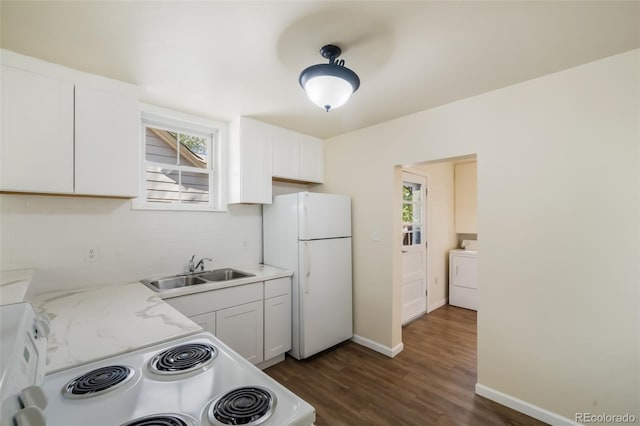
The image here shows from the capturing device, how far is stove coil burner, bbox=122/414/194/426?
0.79 metres

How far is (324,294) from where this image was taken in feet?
10.1

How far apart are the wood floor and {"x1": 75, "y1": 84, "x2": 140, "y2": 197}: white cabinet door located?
2.13 m

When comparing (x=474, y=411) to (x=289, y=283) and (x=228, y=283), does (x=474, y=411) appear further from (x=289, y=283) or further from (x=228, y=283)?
(x=228, y=283)

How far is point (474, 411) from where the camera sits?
7.07 ft

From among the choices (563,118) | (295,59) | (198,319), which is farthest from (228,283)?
(563,118)

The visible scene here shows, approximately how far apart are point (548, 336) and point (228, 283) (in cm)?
248

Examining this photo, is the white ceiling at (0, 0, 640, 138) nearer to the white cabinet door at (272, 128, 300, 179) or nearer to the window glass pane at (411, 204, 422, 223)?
the white cabinet door at (272, 128, 300, 179)

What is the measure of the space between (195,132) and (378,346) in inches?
119

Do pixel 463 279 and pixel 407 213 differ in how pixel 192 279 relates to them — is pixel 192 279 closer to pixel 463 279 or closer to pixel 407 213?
pixel 407 213

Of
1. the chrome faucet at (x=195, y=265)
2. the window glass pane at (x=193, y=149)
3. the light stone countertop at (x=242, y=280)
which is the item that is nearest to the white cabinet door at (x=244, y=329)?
the light stone countertop at (x=242, y=280)

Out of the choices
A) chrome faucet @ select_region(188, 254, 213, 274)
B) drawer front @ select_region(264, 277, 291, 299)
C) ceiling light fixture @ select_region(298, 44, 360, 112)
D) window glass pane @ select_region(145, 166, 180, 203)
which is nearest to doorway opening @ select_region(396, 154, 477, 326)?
drawer front @ select_region(264, 277, 291, 299)

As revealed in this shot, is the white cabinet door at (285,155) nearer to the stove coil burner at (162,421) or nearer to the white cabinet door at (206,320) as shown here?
the white cabinet door at (206,320)

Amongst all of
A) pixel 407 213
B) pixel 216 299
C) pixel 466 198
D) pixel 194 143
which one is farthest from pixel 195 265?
pixel 466 198

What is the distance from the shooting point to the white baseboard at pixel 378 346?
9.90 feet
